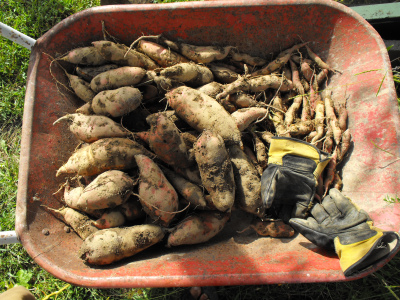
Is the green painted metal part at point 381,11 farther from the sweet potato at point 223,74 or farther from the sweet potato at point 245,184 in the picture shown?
the sweet potato at point 245,184

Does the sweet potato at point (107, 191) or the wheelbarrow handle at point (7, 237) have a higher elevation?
the sweet potato at point (107, 191)

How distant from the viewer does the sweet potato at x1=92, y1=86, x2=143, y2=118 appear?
2.52 meters

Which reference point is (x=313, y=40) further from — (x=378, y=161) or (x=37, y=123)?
(x=37, y=123)

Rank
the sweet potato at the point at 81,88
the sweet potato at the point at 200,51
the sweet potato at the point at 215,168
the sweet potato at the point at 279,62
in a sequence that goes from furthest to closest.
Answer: the sweet potato at the point at 279,62
the sweet potato at the point at 200,51
the sweet potato at the point at 81,88
the sweet potato at the point at 215,168

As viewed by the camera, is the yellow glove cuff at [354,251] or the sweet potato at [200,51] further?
the sweet potato at [200,51]

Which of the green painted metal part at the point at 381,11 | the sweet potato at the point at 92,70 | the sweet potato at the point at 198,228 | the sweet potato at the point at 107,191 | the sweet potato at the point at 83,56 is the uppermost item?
the green painted metal part at the point at 381,11

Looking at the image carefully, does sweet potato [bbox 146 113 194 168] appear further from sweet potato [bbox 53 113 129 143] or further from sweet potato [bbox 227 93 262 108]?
sweet potato [bbox 227 93 262 108]

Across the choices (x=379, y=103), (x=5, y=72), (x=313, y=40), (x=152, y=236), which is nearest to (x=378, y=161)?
(x=379, y=103)

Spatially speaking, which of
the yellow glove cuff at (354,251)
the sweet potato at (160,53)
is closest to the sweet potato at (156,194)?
the sweet potato at (160,53)

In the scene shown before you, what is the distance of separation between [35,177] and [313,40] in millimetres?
2962

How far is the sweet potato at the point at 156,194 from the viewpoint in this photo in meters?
2.32

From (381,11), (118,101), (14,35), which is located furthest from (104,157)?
(381,11)

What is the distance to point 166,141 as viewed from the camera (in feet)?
7.70

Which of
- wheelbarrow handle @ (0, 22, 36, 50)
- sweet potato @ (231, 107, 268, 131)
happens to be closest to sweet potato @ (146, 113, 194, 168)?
sweet potato @ (231, 107, 268, 131)
